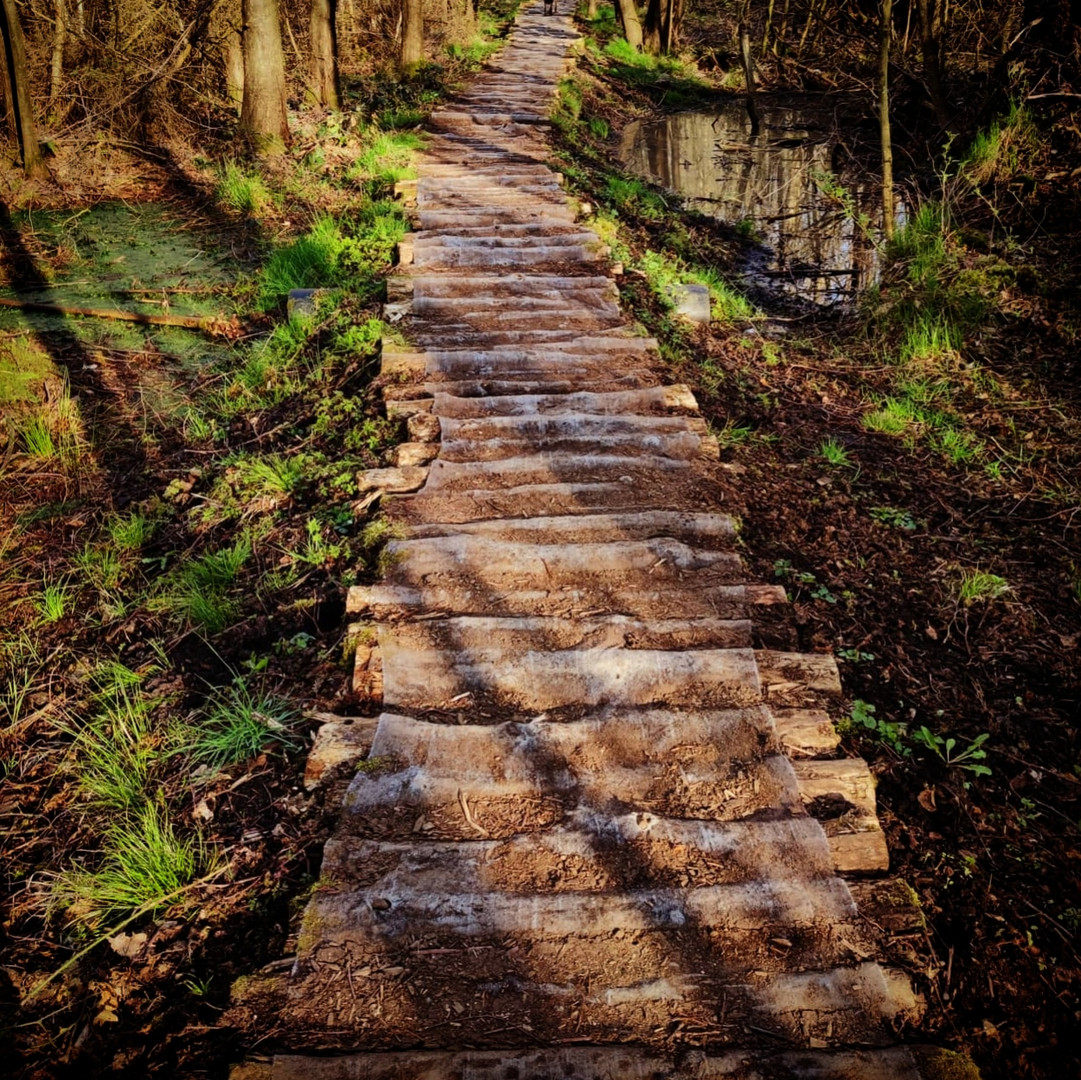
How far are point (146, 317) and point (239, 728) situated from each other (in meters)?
4.49

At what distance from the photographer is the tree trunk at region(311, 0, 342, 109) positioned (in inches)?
349

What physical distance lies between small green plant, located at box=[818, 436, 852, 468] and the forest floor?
26 millimetres

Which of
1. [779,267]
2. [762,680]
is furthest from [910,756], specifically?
[779,267]

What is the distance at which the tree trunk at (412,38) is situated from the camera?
36.9ft

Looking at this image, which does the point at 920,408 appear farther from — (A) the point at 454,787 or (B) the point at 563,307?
(A) the point at 454,787

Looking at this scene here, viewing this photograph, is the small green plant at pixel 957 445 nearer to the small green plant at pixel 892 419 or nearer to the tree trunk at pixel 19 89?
the small green plant at pixel 892 419

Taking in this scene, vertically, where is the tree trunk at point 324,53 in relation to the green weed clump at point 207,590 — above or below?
above

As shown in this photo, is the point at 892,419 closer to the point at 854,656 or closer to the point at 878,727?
the point at 854,656

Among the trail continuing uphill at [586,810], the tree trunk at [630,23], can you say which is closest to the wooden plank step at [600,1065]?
the trail continuing uphill at [586,810]

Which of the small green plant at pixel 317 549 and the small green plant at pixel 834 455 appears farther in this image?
the small green plant at pixel 834 455

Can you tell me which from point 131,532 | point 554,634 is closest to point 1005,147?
point 554,634

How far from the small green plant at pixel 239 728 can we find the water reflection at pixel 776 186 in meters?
6.34

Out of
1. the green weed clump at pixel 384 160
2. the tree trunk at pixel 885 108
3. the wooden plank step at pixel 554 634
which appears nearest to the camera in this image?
the wooden plank step at pixel 554 634

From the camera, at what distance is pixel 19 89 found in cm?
693
